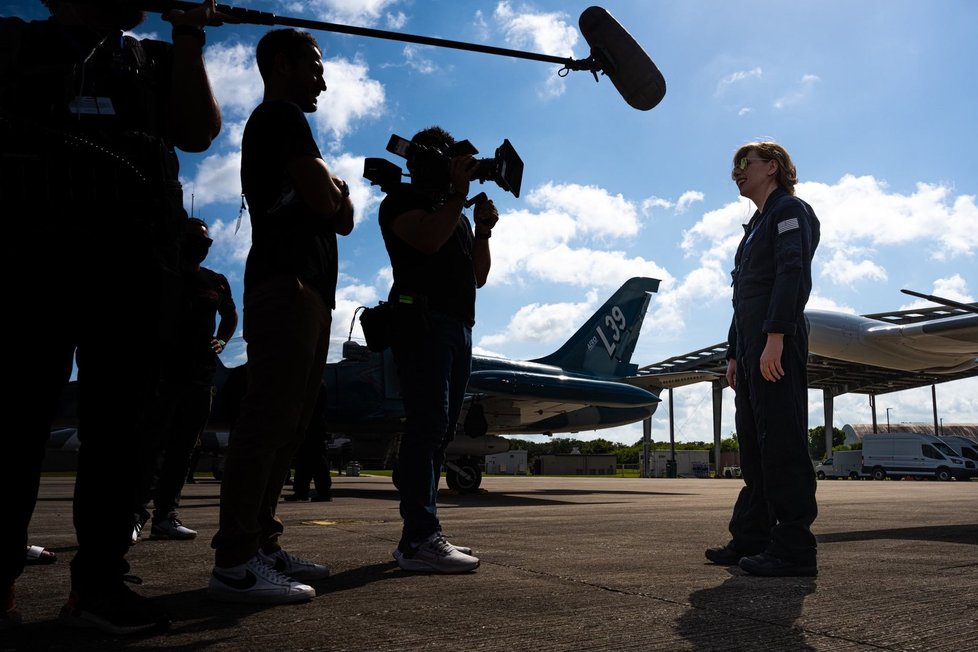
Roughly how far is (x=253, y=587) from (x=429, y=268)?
1.41 metres

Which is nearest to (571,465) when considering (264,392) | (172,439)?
(172,439)

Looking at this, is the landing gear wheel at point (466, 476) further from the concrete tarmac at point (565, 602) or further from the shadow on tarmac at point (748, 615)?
the shadow on tarmac at point (748, 615)

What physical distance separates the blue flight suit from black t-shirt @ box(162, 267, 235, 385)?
9.60ft

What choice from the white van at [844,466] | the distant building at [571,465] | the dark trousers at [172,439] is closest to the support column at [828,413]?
the white van at [844,466]

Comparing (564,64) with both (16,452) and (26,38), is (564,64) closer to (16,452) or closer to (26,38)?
(26,38)

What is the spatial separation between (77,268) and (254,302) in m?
0.62

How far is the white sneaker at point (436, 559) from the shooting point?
267cm

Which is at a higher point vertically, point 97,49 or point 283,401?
point 97,49

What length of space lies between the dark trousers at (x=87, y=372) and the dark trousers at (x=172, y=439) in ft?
7.33

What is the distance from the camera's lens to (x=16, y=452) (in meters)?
1.79

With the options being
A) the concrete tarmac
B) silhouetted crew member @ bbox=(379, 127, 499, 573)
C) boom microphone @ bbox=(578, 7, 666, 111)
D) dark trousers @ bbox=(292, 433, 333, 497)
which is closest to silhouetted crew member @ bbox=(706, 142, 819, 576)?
the concrete tarmac

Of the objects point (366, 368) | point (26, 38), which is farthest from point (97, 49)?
point (366, 368)

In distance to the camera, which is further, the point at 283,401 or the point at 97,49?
the point at 283,401

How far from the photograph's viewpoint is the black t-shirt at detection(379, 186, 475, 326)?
2928 mm
